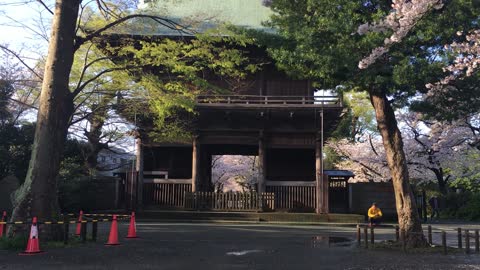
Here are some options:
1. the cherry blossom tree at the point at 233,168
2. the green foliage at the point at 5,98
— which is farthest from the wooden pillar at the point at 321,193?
the cherry blossom tree at the point at 233,168

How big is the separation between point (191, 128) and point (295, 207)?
750 cm

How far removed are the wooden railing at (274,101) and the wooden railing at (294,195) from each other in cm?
464

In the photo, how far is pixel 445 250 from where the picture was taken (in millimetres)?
12367

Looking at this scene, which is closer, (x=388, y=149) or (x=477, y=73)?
(x=477, y=73)

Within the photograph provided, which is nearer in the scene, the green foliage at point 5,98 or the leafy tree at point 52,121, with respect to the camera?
the leafy tree at point 52,121

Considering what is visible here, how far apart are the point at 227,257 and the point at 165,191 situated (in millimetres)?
15512

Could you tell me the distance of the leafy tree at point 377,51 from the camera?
1185 centimetres

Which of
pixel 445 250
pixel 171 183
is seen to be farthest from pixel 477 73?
pixel 171 183

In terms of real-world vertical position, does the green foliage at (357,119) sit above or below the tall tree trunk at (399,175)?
above

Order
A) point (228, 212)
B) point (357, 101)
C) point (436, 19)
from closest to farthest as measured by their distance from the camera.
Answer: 1. point (436, 19)
2. point (228, 212)
3. point (357, 101)

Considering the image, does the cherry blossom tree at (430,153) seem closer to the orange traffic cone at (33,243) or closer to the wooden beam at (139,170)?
the wooden beam at (139,170)

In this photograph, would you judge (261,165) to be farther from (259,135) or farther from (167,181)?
(167,181)

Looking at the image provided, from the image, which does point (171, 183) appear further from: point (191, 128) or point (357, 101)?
point (357, 101)

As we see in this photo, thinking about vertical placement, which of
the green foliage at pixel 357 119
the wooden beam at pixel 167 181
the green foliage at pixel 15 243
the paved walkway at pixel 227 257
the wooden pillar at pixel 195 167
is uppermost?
the green foliage at pixel 357 119
